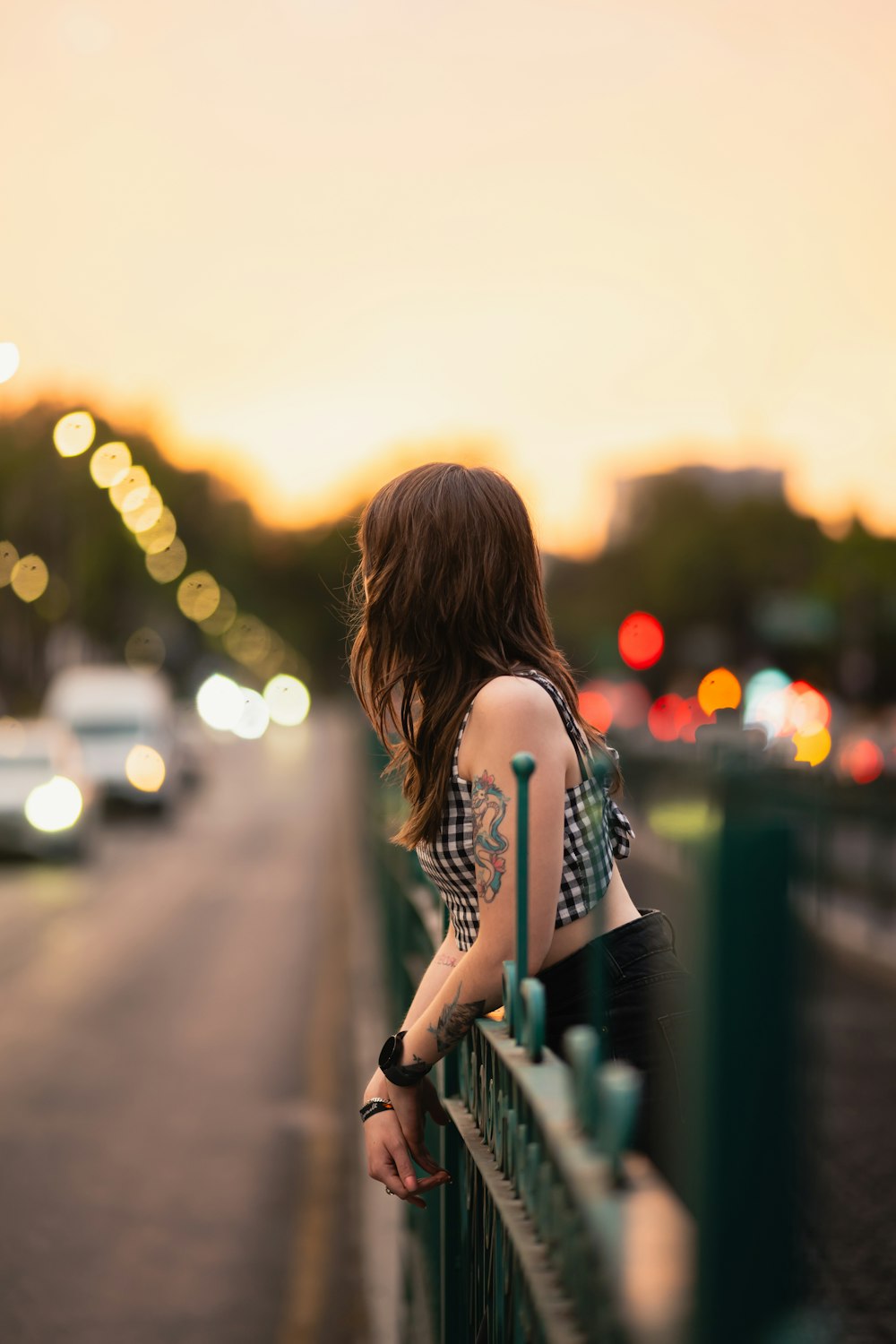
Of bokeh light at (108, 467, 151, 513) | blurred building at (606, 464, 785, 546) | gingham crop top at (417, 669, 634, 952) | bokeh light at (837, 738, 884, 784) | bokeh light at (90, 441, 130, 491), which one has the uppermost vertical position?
blurred building at (606, 464, 785, 546)

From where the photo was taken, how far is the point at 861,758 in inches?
1270

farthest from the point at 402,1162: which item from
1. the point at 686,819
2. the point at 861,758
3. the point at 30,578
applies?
the point at 30,578

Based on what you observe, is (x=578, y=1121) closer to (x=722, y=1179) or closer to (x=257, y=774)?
(x=722, y=1179)

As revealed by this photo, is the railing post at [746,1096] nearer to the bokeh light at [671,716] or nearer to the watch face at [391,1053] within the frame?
the watch face at [391,1053]

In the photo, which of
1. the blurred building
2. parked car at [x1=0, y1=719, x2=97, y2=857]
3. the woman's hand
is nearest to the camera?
the woman's hand

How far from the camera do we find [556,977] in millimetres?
2277

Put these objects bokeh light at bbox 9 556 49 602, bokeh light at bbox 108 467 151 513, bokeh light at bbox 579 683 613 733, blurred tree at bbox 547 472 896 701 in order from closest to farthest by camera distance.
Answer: bokeh light at bbox 579 683 613 733 < bokeh light at bbox 108 467 151 513 < bokeh light at bbox 9 556 49 602 < blurred tree at bbox 547 472 896 701

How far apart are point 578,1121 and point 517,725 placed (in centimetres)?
60

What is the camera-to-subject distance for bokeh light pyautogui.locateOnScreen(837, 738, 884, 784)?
30.7 metres

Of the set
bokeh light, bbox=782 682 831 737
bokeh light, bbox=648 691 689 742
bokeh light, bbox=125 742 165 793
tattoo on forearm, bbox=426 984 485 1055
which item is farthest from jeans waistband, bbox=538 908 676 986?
bokeh light, bbox=125 742 165 793

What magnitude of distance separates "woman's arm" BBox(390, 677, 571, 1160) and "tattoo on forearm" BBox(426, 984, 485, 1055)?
0.01 meters

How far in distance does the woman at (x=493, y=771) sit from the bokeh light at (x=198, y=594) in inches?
2643

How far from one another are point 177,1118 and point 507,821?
6.38 m

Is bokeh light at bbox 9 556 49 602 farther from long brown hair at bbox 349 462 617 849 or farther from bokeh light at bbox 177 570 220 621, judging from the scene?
long brown hair at bbox 349 462 617 849
